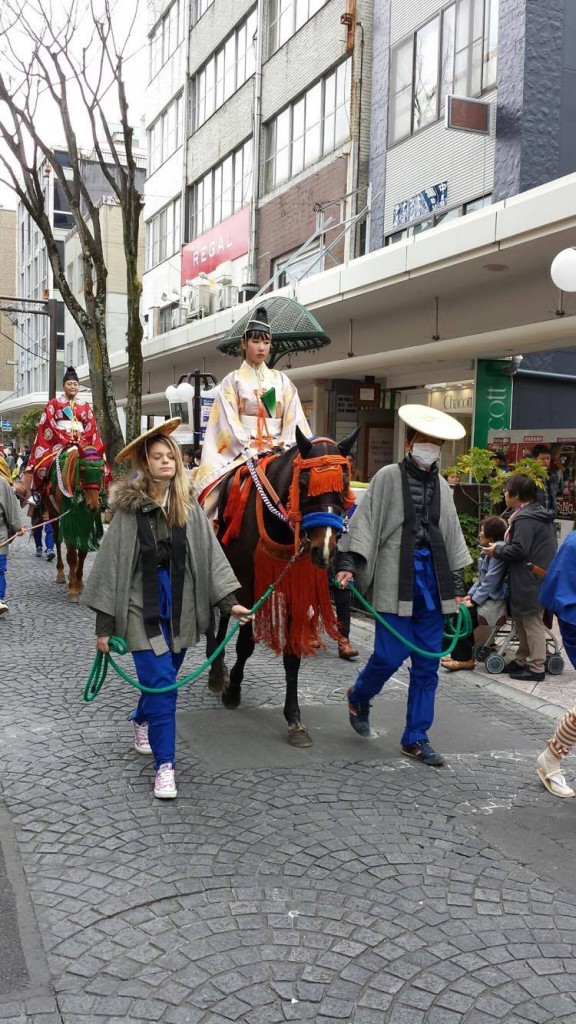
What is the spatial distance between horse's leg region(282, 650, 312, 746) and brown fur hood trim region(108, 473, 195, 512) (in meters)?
1.43

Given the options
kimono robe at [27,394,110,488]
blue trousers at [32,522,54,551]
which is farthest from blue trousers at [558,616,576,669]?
blue trousers at [32,522,54,551]

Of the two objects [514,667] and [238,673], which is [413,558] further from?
[514,667]

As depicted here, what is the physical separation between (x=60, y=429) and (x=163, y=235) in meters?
23.9

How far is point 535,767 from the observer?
477 centimetres

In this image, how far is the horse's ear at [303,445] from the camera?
454 cm

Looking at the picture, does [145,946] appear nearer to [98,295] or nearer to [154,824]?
[154,824]

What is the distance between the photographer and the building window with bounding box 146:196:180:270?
30484 mm

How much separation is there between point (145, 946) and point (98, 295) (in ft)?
43.5

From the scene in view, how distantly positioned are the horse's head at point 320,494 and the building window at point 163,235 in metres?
27.3

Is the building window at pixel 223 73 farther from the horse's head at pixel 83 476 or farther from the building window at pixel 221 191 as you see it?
the horse's head at pixel 83 476

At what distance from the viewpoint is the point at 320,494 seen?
443cm

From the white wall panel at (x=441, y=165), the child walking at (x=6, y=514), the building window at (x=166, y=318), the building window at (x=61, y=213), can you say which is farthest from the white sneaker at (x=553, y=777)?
Result: the building window at (x=61, y=213)

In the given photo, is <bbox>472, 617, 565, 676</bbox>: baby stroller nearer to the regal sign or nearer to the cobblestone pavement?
the cobblestone pavement

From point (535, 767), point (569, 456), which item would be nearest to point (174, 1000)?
point (535, 767)
